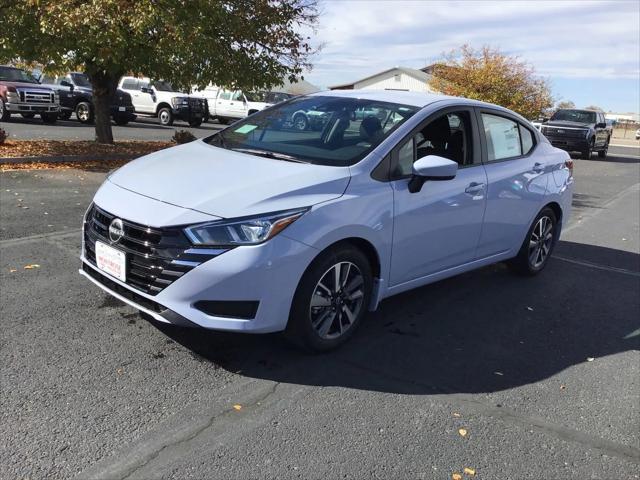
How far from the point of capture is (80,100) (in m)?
21.9

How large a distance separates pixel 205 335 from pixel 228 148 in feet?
4.62

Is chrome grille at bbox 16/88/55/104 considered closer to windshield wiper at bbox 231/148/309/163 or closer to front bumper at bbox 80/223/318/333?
windshield wiper at bbox 231/148/309/163

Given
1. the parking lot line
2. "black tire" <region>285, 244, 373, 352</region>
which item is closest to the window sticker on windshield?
"black tire" <region>285, 244, 373, 352</region>

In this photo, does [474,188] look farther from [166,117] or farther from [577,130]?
[166,117]

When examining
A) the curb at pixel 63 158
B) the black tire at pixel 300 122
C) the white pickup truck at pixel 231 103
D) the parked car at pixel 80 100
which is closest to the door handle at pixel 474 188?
the black tire at pixel 300 122

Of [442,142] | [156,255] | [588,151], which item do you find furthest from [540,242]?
[588,151]

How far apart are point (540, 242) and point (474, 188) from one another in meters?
1.74

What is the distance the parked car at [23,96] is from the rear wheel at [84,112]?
1568mm

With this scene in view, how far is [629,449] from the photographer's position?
3166 millimetres

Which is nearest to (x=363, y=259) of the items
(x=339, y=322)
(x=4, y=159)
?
(x=339, y=322)

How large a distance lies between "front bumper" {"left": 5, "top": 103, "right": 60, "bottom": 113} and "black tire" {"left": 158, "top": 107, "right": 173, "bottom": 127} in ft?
20.1

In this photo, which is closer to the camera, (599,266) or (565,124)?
(599,266)

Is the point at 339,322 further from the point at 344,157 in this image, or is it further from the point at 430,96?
the point at 430,96

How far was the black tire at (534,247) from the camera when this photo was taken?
5.81 m
